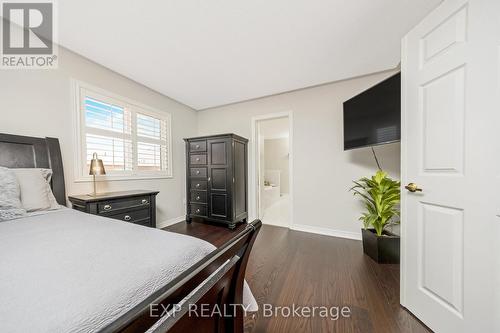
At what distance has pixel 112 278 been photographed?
58cm

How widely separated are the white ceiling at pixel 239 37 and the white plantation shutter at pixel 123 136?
0.50m

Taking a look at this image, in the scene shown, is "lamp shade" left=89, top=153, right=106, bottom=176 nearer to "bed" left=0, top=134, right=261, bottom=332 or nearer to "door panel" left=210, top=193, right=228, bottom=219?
"bed" left=0, top=134, right=261, bottom=332

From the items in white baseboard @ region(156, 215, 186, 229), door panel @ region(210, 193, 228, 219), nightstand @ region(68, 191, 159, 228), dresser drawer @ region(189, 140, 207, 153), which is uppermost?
dresser drawer @ region(189, 140, 207, 153)

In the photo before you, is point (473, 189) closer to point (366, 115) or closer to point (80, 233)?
point (366, 115)

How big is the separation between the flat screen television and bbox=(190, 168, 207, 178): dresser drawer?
232 centimetres

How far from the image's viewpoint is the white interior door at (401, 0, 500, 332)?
927 mm

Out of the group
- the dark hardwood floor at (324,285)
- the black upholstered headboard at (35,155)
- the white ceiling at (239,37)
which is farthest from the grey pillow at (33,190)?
the dark hardwood floor at (324,285)

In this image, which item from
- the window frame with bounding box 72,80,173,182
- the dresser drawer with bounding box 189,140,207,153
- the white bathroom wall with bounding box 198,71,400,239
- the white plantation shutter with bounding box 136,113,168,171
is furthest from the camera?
the dresser drawer with bounding box 189,140,207,153

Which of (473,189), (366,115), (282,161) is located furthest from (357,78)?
(282,161)

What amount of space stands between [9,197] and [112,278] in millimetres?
1392

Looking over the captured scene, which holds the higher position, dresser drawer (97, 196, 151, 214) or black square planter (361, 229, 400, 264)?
dresser drawer (97, 196, 151, 214)

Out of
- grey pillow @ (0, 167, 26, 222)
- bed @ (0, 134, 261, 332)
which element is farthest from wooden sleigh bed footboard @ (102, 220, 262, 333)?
grey pillow @ (0, 167, 26, 222)

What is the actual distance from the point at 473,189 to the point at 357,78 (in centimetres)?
220

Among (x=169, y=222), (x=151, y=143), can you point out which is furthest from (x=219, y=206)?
(x=151, y=143)
